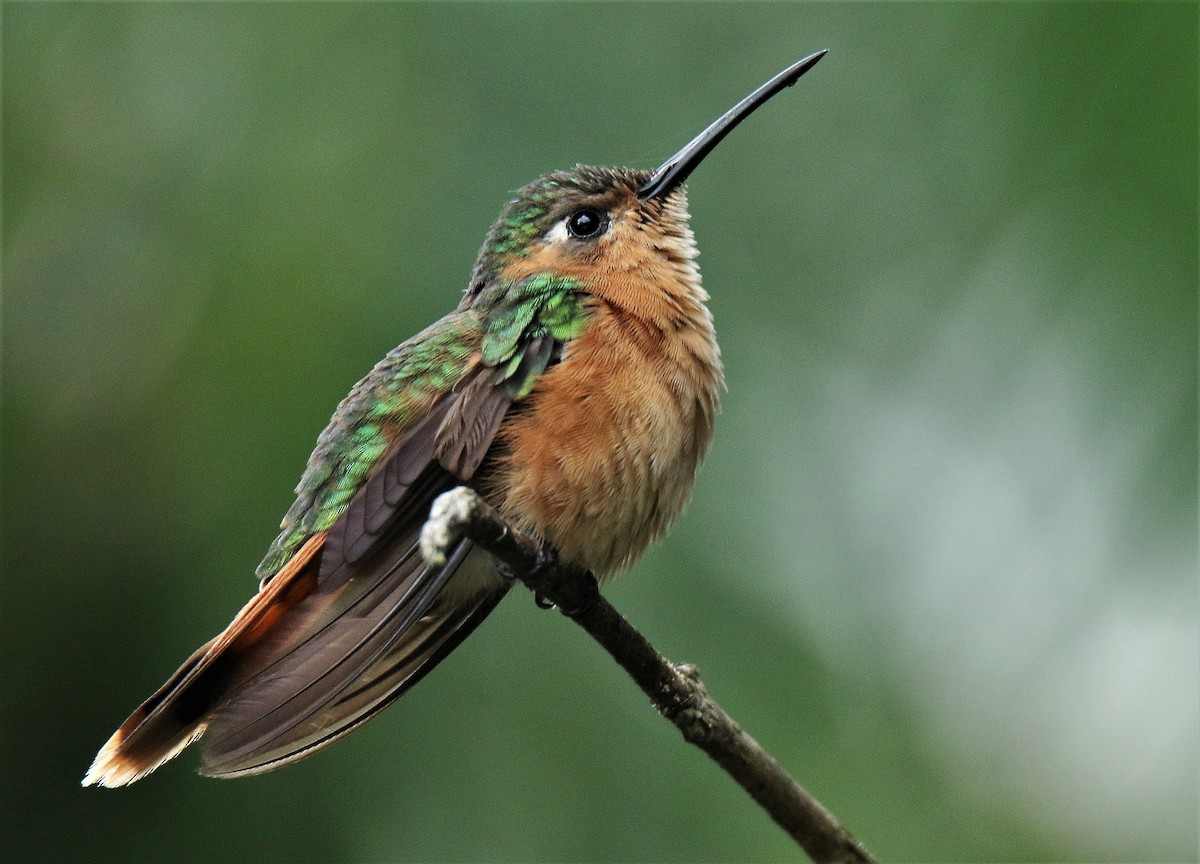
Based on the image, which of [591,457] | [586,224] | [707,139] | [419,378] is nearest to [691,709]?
[591,457]

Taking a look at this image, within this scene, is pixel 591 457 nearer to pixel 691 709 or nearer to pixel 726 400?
pixel 691 709

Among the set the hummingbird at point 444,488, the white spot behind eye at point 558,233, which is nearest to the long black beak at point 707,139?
the white spot behind eye at point 558,233

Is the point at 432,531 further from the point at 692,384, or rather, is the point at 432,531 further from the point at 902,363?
the point at 902,363

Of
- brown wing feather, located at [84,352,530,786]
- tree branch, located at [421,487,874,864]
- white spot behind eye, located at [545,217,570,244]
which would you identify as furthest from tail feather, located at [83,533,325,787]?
white spot behind eye, located at [545,217,570,244]

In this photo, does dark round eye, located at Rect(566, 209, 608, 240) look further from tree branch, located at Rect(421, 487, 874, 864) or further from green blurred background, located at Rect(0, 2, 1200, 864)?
tree branch, located at Rect(421, 487, 874, 864)

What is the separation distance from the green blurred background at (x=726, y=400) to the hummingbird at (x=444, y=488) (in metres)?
0.37

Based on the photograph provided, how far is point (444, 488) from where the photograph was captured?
8.89 feet

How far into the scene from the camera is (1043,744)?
3.08 m

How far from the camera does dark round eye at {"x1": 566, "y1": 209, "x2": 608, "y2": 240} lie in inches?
141

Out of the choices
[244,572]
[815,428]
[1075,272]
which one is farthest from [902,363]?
[244,572]

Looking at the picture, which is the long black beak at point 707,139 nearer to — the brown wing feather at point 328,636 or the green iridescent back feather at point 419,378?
the green iridescent back feather at point 419,378

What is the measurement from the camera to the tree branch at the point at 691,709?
2.37 meters

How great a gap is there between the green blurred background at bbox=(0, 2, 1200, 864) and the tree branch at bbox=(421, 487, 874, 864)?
0.65 meters

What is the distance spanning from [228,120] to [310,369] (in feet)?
3.43
